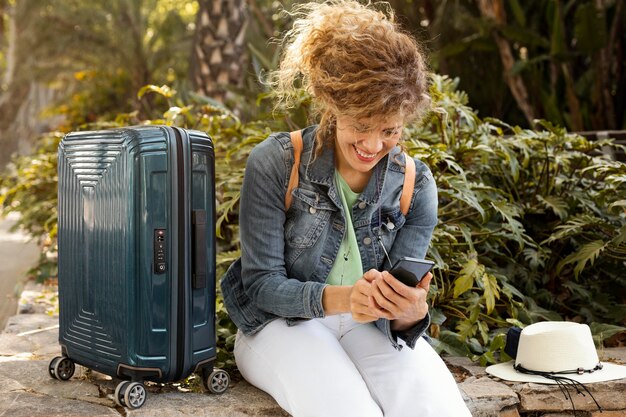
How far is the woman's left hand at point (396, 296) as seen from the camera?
2.21 meters

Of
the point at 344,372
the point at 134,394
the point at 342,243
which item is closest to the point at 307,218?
the point at 342,243

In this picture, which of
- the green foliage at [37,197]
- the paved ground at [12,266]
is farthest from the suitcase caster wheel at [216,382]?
the green foliage at [37,197]

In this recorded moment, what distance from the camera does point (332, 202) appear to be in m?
2.56

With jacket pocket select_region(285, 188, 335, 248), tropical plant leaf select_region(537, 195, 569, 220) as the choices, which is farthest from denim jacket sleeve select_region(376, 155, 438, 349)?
tropical plant leaf select_region(537, 195, 569, 220)

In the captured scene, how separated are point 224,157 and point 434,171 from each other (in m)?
1.15

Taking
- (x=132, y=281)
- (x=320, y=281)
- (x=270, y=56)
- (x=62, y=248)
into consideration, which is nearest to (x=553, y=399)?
(x=320, y=281)

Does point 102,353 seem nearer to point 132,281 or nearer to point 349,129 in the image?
point 132,281

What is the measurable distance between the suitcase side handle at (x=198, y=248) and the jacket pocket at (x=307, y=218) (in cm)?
26

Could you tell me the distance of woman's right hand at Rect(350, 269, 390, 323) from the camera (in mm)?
2219

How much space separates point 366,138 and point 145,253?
722 millimetres

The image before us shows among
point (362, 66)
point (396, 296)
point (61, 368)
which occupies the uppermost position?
Answer: point (362, 66)

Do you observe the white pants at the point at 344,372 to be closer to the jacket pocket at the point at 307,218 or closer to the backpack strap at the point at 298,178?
the jacket pocket at the point at 307,218

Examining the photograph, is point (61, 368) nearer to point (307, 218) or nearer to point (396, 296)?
point (307, 218)

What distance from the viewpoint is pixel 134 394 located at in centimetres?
243
